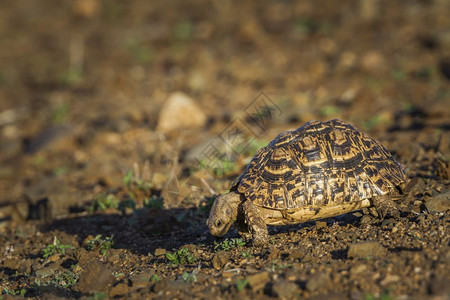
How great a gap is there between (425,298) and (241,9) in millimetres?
13700

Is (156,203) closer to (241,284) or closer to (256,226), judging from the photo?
(256,226)

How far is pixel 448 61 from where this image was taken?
11.5m

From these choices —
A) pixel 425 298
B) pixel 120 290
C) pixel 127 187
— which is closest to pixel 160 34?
pixel 127 187

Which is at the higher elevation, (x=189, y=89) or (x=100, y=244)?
(x=189, y=89)

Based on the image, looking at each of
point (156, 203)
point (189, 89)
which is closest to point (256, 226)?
point (156, 203)

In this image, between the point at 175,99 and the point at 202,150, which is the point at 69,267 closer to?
the point at 202,150

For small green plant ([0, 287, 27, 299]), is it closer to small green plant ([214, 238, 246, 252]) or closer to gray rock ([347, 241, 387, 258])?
small green plant ([214, 238, 246, 252])

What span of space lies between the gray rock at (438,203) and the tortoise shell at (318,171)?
325mm

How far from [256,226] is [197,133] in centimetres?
559

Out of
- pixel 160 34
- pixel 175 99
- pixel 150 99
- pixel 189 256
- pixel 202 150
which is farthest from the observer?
pixel 160 34

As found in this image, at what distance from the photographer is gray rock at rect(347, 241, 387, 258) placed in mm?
4184

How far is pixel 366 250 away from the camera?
4.20 metres

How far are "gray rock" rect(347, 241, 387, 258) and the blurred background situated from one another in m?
2.12

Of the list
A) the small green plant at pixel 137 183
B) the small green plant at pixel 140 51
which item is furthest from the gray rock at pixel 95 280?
the small green plant at pixel 140 51
